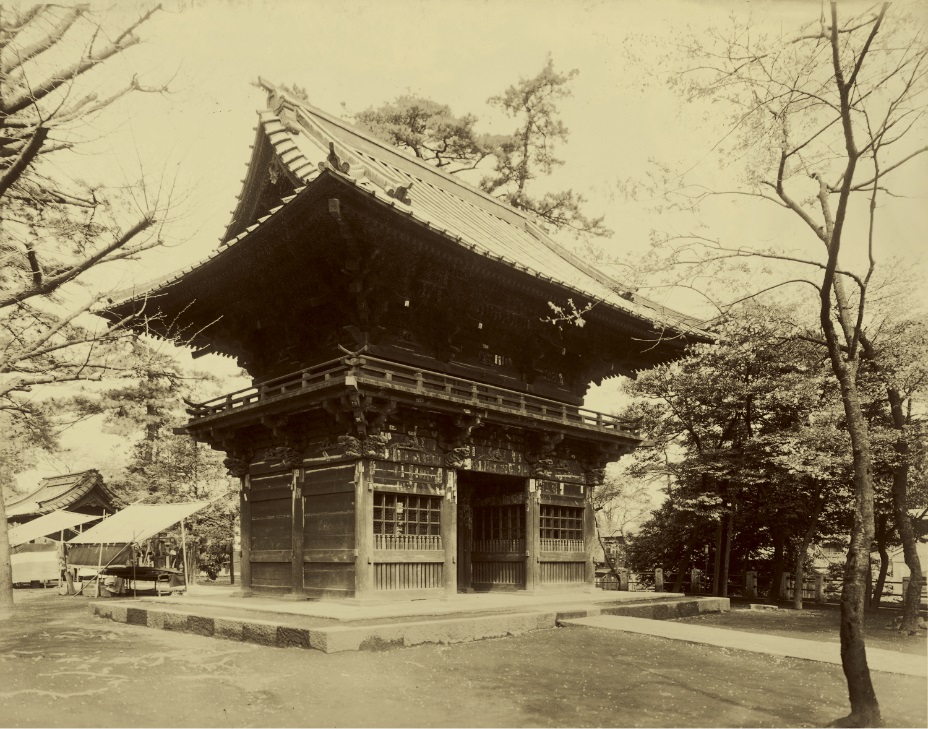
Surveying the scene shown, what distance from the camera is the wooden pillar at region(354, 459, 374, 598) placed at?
478 inches

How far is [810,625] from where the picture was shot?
15297 millimetres

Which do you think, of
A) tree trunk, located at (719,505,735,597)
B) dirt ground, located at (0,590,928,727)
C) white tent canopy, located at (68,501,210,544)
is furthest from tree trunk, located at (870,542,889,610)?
white tent canopy, located at (68,501,210,544)

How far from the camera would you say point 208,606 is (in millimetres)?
12984

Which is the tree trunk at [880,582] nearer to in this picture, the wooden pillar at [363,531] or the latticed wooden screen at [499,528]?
the latticed wooden screen at [499,528]

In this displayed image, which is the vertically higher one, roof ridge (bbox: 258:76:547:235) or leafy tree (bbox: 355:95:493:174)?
leafy tree (bbox: 355:95:493:174)

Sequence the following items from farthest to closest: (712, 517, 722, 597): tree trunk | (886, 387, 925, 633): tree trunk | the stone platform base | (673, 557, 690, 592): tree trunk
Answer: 1. (673, 557, 690, 592): tree trunk
2. (712, 517, 722, 597): tree trunk
3. (886, 387, 925, 633): tree trunk
4. the stone platform base

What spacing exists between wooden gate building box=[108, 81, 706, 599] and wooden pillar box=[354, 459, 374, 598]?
3 cm

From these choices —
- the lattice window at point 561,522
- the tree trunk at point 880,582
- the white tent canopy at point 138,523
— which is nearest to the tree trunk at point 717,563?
the tree trunk at point 880,582

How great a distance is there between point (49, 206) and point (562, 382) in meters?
11.1

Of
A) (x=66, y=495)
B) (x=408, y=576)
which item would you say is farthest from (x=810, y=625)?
(x=66, y=495)

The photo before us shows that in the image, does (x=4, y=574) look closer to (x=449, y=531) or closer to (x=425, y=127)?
(x=449, y=531)

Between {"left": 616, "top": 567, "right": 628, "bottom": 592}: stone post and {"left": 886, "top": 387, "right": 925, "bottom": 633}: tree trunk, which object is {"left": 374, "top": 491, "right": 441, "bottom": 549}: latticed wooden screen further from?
{"left": 616, "top": 567, "right": 628, "bottom": 592}: stone post

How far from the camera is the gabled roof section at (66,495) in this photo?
118 ft

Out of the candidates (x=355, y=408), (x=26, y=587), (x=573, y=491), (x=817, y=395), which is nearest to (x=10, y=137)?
(x=355, y=408)
